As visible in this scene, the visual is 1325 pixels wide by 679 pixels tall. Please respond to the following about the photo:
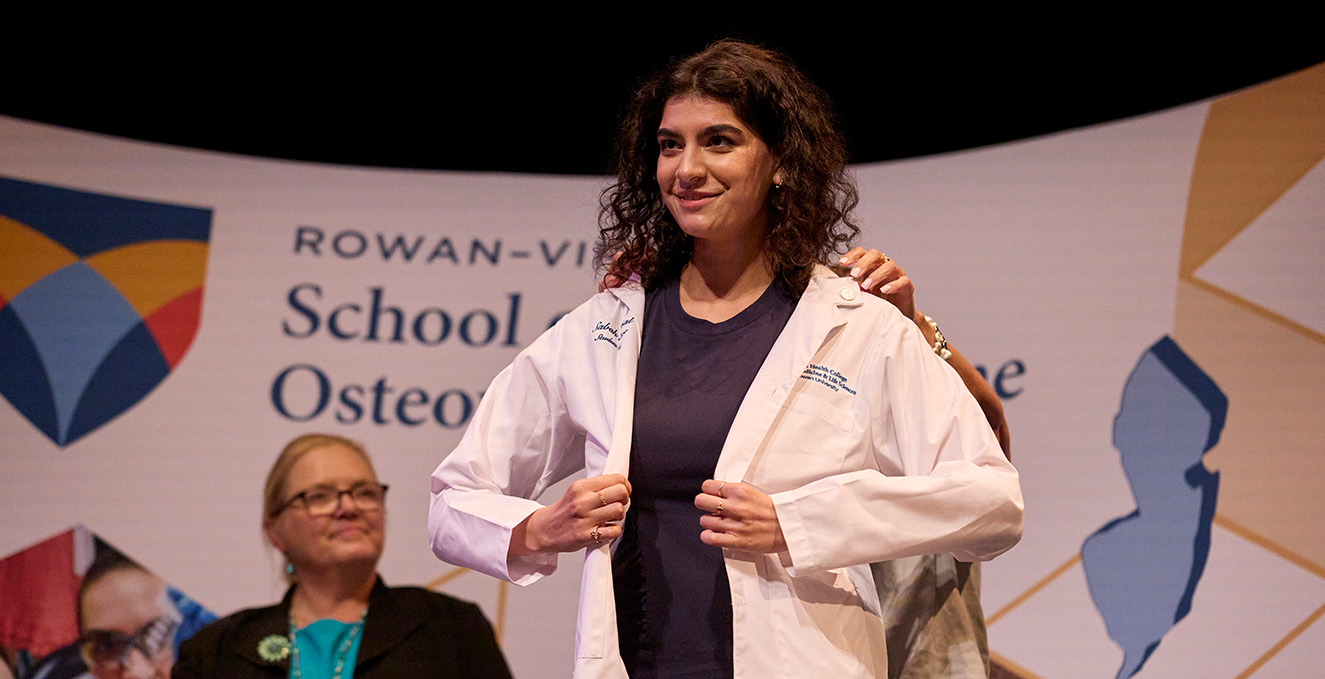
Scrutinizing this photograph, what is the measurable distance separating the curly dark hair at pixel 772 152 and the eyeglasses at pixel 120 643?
2.38 meters

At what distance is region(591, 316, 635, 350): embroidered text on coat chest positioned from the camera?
66.8 inches

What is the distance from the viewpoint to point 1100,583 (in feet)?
10.2

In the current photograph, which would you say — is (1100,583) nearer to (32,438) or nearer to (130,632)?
(130,632)

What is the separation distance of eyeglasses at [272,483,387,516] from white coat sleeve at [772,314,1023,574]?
172 centimetres

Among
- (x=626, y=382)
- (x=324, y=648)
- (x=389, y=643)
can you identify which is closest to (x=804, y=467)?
(x=626, y=382)

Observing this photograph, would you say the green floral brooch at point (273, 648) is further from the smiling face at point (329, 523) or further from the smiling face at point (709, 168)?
the smiling face at point (709, 168)

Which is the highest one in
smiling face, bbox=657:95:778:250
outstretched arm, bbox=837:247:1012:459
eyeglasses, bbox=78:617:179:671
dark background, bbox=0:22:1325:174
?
dark background, bbox=0:22:1325:174

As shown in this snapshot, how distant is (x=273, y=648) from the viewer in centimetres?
269

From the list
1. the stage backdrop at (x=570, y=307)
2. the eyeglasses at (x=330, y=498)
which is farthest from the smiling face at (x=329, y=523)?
the stage backdrop at (x=570, y=307)

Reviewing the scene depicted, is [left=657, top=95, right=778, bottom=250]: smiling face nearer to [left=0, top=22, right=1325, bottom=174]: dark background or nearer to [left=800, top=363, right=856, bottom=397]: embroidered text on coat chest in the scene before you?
[left=800, top=363, right=856, bottom=397]: embroidered text on coat chest

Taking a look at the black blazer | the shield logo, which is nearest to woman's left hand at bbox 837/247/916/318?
the black blazer

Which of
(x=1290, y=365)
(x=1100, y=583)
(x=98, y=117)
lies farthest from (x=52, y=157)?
(x=1290, y=365)

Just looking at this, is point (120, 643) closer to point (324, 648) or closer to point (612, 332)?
point (324, 648)

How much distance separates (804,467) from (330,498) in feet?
5.75
